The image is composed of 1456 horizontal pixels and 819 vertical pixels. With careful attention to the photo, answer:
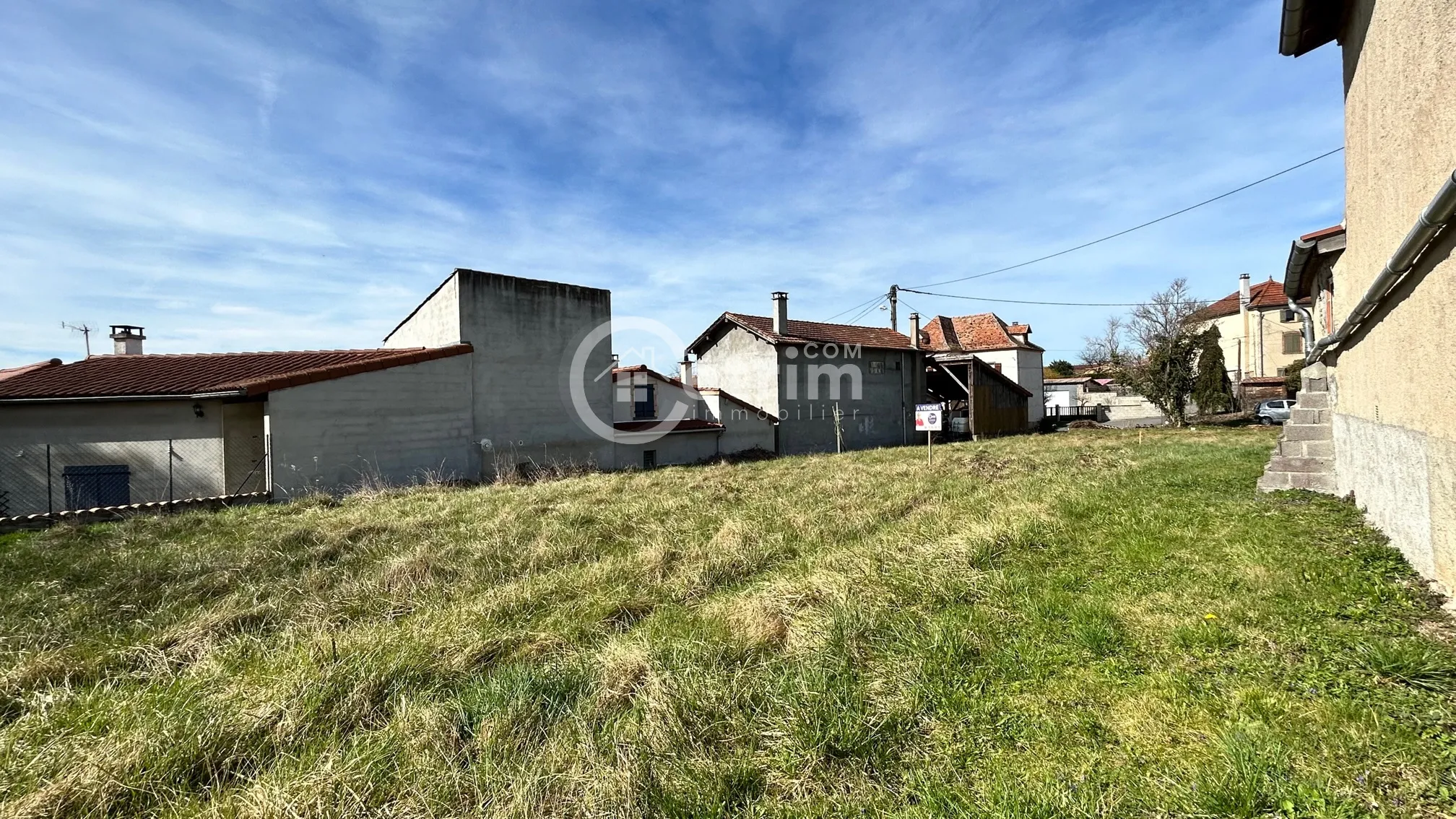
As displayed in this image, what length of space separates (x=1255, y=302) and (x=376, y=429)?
49.6m

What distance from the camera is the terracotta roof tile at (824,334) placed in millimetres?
22766

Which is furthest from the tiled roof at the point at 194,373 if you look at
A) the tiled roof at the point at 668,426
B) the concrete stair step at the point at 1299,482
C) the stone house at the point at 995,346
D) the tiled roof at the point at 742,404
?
the stone house at the point at 995,346

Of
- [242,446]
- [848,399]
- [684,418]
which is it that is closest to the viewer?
[242,446]

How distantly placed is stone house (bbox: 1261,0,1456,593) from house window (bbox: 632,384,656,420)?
56.4ft

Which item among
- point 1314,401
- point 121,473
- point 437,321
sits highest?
point 437,321

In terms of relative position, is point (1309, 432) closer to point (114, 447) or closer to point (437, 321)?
point (437, 321)

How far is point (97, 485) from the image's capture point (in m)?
11.9

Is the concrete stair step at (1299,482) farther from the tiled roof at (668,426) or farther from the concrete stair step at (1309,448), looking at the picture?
the tiled roof at (668,426)

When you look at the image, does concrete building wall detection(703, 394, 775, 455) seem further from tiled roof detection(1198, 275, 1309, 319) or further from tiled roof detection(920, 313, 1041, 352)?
tiled roof detection(1198, 275, 1309, 319)

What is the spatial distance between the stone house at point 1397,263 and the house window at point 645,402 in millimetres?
17196

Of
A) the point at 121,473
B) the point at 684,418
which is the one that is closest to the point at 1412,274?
the point at 684,418

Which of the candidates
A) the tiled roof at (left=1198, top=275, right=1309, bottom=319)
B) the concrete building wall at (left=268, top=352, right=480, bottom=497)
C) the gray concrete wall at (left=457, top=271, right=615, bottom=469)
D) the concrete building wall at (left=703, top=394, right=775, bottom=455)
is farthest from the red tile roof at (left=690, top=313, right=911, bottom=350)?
the tiled roof at (left=1198, top=275, right=1309, bottom=319)

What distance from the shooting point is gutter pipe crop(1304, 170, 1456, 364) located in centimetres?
297

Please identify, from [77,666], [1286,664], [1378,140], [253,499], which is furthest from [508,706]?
[253,499]
